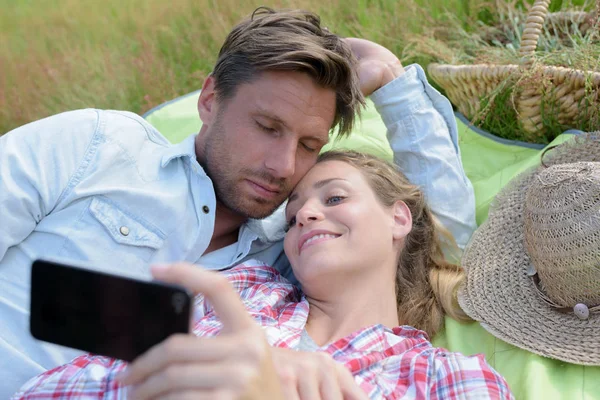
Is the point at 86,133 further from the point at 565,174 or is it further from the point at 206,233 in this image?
Answer: the point at 565,174

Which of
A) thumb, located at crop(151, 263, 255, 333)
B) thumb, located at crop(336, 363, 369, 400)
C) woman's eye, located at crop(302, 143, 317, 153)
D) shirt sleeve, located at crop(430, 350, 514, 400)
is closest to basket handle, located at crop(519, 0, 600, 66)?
woman's eye, located at crop(302, 143, 317, 153)

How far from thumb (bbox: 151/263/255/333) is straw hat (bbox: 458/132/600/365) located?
1.49 metres

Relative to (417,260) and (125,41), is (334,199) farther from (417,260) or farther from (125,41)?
(125,41)

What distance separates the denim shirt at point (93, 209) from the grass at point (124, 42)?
266cm

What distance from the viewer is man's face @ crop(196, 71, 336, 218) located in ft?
7.81

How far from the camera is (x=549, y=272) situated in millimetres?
2221

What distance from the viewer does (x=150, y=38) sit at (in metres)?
5.43

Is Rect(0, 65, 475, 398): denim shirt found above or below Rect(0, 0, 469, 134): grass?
above

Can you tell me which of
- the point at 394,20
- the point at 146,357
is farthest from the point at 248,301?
the point at 394,20

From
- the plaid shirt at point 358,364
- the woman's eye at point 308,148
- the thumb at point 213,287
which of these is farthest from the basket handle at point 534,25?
the thumb at point 213,287

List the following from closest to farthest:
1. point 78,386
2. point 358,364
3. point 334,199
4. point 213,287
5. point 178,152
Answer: point 213,287, point 78,386, point 358,364, point 334,199, point 178,152

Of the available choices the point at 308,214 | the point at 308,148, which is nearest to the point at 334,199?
the point at 308,214

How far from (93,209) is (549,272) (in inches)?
62.5

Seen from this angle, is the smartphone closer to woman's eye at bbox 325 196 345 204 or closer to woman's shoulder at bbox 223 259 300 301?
woman's shoulder at bbox 223 259 300 301
